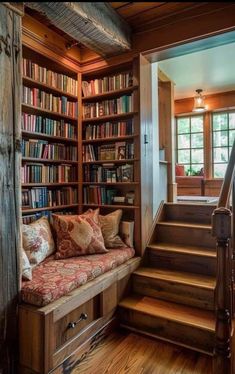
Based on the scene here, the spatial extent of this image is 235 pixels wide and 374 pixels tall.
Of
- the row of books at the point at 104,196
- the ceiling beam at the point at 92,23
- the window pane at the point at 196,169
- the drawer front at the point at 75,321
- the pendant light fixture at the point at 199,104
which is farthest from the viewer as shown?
the window pane at the point at 196,169

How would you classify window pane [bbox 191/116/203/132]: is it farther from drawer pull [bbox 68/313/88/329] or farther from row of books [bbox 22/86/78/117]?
drawer pull [bbox 68/313/88/329]

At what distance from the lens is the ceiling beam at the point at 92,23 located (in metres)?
1.93

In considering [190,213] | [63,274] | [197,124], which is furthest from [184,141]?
[63,274]

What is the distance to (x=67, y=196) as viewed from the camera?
292 centimetres

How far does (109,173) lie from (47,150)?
680 mm

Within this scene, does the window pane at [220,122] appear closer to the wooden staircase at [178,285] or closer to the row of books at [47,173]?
the wooden staircase at [178,285]

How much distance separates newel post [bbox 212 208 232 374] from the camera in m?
1.44

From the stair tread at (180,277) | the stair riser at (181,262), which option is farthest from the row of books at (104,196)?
the stair tread at (180,277)

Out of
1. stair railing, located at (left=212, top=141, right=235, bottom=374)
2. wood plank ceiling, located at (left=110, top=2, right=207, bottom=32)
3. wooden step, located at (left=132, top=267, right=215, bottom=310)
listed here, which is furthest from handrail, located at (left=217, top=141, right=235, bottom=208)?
wood plank ceiling, located at (left=110, top=2, right=207, bottom=32)

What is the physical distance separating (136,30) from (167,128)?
151 centimetres

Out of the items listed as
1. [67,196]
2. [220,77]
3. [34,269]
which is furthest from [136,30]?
Answer: [34,269]

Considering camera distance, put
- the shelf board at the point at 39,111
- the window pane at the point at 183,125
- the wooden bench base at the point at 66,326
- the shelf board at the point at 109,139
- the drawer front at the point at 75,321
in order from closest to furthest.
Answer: the wooden bench base at the point at 66,326, the drawer front at the point at 75,321, the shelf board at the point at 39,111, the shelf board at the point at 109,139, the window pane at the point at 183,125

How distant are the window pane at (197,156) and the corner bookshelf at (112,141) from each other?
3165 mm

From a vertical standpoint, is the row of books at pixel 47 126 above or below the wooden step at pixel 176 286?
above
